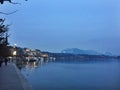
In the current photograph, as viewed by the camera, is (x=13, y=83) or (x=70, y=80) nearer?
(x=13, y=83)

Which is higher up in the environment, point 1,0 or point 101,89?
point 1,0

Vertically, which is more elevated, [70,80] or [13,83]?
[13,83]

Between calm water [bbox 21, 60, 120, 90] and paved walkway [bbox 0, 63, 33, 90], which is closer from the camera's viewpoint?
paved walkway [bbox 0, 63, 33, 90]

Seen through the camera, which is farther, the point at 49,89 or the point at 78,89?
the point at 78,89

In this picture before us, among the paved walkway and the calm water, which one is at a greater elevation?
the paved walkway

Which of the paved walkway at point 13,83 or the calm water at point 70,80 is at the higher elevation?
the paved walkway at point 13,83

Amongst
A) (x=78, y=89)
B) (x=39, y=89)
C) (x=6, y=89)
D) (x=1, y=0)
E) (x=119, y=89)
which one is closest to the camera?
(x=1, y=0)

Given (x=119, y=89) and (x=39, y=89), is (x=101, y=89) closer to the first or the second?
(x=119, y=89)

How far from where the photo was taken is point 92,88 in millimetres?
46031

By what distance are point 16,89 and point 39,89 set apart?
22843 mm

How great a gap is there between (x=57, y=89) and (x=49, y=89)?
95 centimetres

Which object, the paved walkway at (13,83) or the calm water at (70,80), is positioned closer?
the paved walkway at (13,83)

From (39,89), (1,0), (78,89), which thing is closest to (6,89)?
(1,0)

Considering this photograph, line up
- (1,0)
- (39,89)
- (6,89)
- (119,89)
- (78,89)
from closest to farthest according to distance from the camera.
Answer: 1. (1,0)
2. (6,89)
3. (39,89)
4. (78,89)
5. (119,89)
